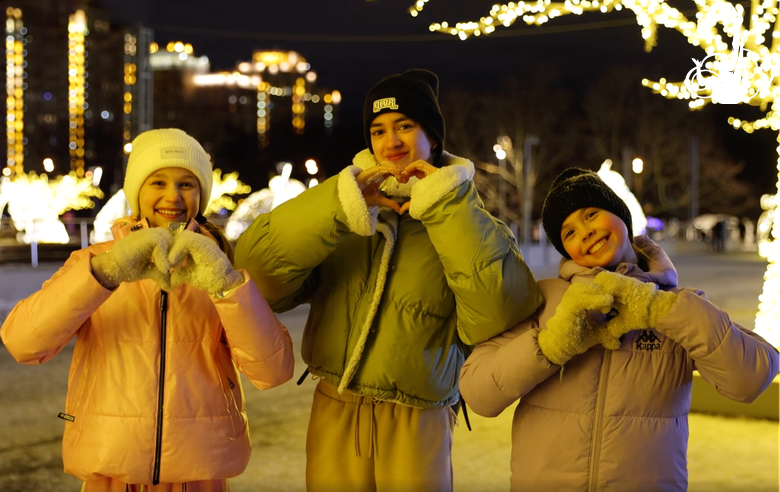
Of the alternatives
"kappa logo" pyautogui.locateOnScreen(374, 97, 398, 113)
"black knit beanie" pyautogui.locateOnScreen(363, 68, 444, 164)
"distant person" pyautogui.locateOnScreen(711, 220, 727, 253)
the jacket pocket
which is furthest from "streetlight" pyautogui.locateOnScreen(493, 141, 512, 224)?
the jacket pocket

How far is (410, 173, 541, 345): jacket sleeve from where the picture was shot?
7.92ft

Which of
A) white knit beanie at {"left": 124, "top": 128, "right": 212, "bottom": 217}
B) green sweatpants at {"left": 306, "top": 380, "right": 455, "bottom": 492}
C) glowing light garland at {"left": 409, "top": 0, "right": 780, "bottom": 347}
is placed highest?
glowing light garland at {"left": 409, "top": 0, "right": 780, "bottom": 347}

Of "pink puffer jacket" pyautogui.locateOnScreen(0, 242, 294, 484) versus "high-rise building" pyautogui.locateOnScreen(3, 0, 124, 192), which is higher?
"high-rise building" pyautogui.locateOnScreen(3, 0, 124, 192)

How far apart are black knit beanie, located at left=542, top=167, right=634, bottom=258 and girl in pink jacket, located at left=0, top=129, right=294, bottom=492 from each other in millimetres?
904

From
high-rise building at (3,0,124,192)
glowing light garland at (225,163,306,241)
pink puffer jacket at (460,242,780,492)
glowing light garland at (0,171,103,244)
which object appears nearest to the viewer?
pink puffer jacket at (460,242,780,492)

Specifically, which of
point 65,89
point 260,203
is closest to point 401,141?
point 260,203

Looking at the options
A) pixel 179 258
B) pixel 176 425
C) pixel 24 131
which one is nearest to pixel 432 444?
pixel 176 425

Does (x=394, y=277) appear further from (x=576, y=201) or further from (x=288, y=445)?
(x=288, y=445)

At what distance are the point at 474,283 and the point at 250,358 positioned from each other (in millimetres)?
696

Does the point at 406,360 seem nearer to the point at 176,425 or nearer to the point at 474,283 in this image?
the point at 474,283

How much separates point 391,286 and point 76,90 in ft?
275

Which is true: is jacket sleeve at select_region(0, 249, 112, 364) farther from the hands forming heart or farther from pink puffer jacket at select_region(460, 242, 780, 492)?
pink puffer jacket at select_region(460, 242, 780, 492)

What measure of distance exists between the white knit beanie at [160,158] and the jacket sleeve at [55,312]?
31 cm

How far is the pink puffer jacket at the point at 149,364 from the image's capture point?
2404 mm
